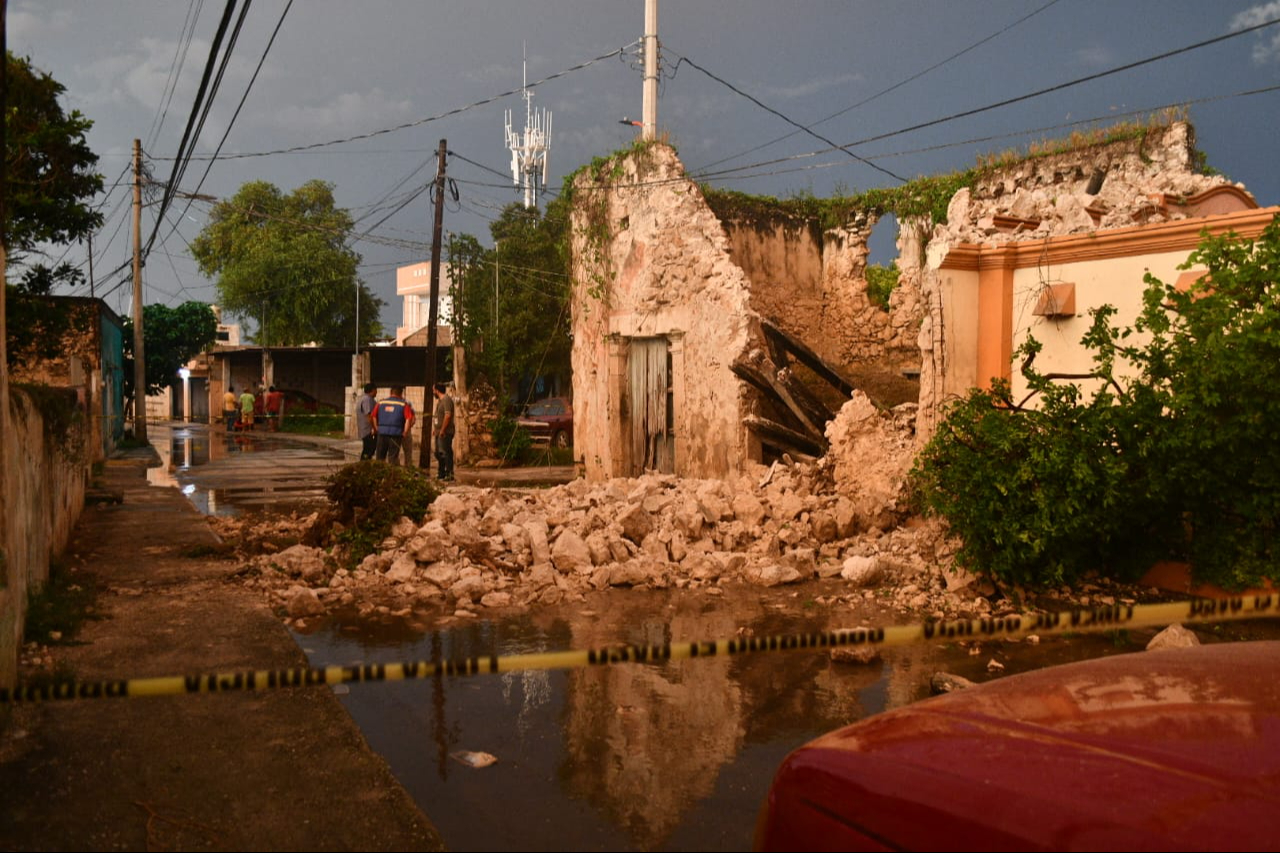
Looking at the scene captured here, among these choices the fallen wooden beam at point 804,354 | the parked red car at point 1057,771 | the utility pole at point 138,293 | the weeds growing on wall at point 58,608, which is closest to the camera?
the parked red car at point 1057,771

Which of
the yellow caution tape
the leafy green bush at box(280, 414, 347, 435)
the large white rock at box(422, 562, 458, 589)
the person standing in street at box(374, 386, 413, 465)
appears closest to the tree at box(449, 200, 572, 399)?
the leafy green bush at box(280, 414, 347, 435)

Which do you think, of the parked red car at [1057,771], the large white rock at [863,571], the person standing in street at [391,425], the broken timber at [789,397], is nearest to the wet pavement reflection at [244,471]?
the person standing in street at [391,425]

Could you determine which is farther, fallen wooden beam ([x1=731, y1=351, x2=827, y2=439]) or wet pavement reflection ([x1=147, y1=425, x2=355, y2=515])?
wet pavement reflection ([x1=147, y1=425, x2=355, y2=515])

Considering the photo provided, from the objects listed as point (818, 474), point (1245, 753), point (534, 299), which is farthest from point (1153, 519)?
point (534, 299)

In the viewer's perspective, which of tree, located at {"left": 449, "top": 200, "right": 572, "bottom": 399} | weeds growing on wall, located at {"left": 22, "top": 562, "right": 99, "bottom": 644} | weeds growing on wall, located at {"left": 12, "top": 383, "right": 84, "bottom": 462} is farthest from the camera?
tree, located at {"left": 449, "top": 200, "right": 572, "bottom": 399}

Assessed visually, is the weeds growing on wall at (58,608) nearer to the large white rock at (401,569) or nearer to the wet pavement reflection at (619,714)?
the wet pavement reflection at (619,714)

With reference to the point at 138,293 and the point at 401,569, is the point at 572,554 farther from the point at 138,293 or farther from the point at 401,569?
the point at 138,293

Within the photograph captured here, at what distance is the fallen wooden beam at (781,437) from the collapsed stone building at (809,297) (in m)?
0.03

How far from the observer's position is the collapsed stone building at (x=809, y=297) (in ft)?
28.6

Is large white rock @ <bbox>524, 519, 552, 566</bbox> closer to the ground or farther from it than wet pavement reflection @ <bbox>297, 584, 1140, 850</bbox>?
farther from it

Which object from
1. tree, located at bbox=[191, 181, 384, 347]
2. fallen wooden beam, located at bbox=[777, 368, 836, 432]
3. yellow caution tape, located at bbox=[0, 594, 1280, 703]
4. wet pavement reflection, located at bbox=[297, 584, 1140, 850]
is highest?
tree, located at bbox=[191, 181, 384, 347]

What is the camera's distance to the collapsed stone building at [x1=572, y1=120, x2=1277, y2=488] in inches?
343

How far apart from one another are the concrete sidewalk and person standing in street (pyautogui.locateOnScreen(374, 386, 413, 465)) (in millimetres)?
8263

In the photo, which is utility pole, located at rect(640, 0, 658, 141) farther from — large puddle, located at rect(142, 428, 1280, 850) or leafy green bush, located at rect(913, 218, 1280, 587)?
large puddle, located at rect(142, 428, 1280, 850)
